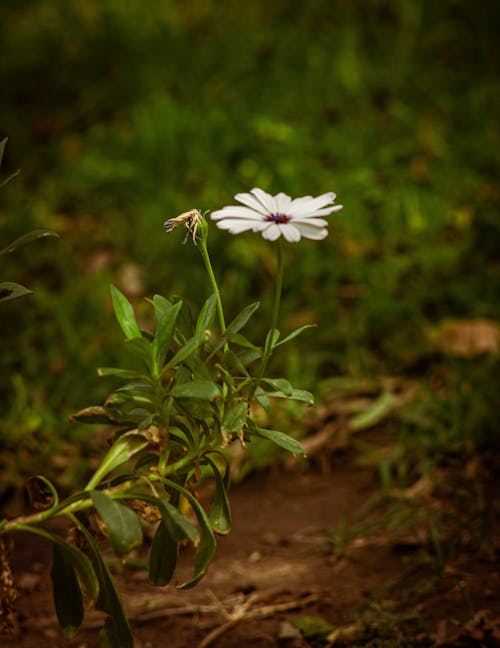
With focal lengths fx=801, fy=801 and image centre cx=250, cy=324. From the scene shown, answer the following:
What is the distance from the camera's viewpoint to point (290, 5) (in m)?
4.82

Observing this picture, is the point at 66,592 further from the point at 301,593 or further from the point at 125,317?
the point at 301,593

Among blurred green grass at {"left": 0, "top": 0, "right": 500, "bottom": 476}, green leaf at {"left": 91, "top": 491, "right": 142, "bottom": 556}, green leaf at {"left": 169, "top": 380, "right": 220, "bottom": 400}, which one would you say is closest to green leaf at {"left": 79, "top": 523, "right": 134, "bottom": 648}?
green leaf at {"left": 91, "top": 491, "right": 142, "bottom": 556}

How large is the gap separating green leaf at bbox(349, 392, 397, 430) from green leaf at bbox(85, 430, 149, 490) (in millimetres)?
1294

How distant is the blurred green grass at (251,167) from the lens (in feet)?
9.34

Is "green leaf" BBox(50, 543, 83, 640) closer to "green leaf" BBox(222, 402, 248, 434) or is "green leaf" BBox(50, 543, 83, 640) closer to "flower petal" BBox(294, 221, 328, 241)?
"green leaf" BBox(222, 402, 248, 434)

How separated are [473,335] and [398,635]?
134 centimetres

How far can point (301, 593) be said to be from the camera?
6.09ft

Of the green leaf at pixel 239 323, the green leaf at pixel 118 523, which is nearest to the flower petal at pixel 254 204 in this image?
the green leaf at pixel 239 323

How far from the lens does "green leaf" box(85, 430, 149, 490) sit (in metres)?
1.30

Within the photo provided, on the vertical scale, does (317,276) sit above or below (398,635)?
above

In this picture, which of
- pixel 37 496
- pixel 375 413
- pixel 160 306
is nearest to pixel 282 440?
pixel 160 306

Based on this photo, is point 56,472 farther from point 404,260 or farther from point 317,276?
point 404,260

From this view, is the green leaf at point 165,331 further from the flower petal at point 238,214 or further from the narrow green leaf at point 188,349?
the flower petal at point 238,214

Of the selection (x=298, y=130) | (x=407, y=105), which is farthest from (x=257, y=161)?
(x=407, y=105)
